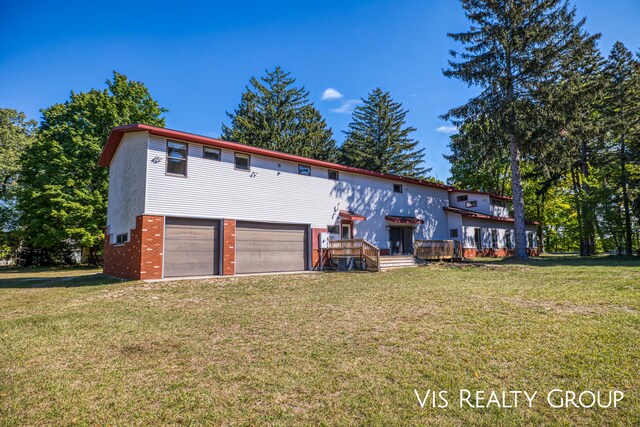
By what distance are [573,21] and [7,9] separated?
29.8 m

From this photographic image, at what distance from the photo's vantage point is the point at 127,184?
14531mm

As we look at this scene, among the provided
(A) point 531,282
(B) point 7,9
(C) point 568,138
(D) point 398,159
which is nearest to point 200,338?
(A) point 531,282

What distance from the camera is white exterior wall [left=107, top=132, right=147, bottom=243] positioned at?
12.9 meters

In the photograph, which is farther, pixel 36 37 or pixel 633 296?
pixel 36 37

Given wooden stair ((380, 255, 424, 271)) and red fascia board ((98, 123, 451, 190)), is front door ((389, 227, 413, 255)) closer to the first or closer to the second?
wooden stair ((380, 255, 424, 271))

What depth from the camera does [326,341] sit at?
4.66m

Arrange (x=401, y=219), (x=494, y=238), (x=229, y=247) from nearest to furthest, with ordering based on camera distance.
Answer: (x=229, y=247), (x=401, y=219), (x=494, y=238)

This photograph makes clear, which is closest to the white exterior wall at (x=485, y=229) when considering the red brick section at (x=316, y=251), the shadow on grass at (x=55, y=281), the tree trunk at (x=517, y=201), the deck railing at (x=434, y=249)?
the tree trunk at (x=517, y=201)

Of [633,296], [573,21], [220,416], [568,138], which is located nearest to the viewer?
[220,416]

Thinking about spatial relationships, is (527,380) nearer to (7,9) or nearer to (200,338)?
(200,338)

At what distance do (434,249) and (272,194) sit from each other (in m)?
11.1

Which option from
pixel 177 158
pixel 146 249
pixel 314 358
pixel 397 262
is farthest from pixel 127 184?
pixel 314 358

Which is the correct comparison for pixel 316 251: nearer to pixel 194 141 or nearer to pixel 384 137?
pixel 194 141

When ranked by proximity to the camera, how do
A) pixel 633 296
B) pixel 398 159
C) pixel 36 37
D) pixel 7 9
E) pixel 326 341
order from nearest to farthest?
1. pixel 326 341
2. pixel 633 296
3. pixel 7 9
4. pixel 36 37
5. pixel 398 159
